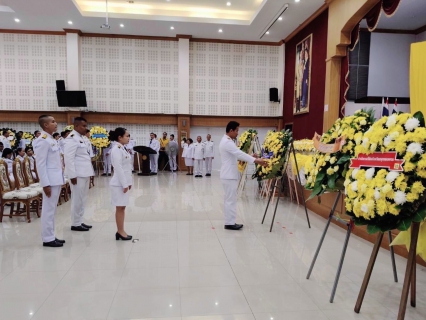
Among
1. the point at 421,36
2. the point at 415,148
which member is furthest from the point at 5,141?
the point at 421,36

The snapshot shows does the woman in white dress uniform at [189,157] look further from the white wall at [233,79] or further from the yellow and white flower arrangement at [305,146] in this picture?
the yellow and white flower arrangement at [305,146]

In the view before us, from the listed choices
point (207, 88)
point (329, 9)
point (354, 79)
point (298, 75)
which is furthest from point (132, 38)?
point (354, 79)

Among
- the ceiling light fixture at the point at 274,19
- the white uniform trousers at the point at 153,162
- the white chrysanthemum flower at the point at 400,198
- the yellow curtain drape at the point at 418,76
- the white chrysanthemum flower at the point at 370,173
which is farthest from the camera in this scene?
the white uniform trousers at the point at 153,162

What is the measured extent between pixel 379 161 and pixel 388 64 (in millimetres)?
10549

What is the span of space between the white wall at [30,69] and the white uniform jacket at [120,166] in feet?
34.7

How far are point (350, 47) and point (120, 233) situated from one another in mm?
7871

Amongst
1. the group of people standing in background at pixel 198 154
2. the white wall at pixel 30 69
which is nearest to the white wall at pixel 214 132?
the group of people standing in background at pixel 198 154

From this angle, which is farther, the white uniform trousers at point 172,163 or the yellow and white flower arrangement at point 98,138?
the white uniform trousers at point 172,163

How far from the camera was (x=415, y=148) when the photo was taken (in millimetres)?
2053

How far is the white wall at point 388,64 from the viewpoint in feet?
35.6

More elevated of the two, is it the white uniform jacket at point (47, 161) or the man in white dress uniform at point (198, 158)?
the white uniform jacket at point (47, 161)

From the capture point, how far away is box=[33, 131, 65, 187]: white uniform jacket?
3867 mm

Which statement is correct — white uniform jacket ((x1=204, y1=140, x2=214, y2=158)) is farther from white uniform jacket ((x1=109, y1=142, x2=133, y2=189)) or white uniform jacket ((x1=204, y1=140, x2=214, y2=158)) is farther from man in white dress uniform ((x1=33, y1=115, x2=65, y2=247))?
man in white dress uniform ((x1=33, y1=115, x2=65, y2=247))

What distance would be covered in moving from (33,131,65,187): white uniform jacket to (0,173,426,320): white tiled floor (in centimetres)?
88
